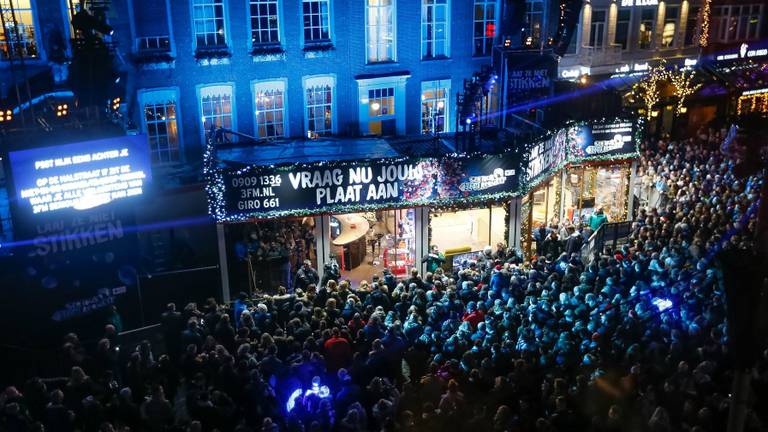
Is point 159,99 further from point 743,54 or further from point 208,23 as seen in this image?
point 743,54

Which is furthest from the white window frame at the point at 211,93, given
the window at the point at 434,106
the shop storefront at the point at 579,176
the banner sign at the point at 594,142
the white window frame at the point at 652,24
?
the white window frame at the point at 652,24

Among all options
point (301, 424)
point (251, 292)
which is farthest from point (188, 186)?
point (301, 424)

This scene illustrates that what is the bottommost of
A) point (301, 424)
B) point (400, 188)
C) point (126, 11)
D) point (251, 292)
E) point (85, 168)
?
point (251, 292)

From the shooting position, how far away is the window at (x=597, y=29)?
2819 centimetres

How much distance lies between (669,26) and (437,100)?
540 inches

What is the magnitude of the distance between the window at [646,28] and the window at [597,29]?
1.93m

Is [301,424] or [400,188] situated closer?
[301,424]

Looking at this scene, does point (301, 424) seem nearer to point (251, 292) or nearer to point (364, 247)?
point (251, 292)

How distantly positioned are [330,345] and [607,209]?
13.5 metres

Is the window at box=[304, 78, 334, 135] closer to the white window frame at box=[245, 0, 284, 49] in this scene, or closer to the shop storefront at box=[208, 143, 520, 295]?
the white window frame at box=[245, 0, 284, 49]

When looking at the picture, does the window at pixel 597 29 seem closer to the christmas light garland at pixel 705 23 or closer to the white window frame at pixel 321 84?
the christmas light garland at pixel 705 23

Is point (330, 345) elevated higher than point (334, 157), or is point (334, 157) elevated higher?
point (334, 157)

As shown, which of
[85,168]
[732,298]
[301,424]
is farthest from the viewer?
Answer: [85,168]

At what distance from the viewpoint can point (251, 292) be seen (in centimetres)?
1755
